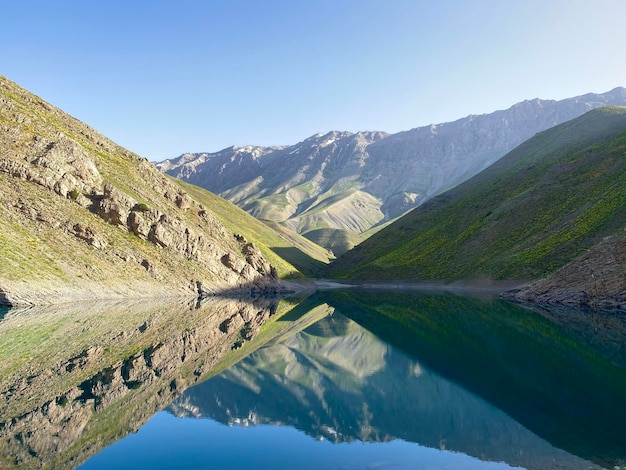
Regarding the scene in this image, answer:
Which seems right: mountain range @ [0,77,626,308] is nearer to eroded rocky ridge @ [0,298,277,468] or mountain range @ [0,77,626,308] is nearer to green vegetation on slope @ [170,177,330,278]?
green vegetation on slope @ [170,177,330,278]

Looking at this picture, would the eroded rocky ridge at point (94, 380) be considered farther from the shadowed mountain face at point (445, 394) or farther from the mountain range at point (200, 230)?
the mountain range at point (200, 230)

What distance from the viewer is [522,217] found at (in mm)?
119438

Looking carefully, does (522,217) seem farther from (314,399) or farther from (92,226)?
(314,399)

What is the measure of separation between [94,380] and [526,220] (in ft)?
386

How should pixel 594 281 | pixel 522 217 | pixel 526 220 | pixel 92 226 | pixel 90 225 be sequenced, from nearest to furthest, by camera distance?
pixel 594 281, pixel 90 225, pixel 92 226, pixel 526 220, pixel 522 217

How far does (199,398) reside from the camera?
76.2ft

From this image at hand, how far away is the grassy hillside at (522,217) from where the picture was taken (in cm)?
9531

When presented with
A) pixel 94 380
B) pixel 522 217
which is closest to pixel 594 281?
pixel 522 217

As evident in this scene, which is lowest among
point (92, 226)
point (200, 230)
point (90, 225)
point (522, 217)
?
point (522, 217)

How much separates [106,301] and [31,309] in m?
14.0

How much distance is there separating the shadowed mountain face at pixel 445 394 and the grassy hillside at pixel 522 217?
202 feet

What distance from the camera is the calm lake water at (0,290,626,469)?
54.3ft

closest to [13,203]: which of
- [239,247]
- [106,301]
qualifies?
[106,301]

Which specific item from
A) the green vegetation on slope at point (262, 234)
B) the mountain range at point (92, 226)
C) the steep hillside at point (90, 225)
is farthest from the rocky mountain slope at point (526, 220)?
the steep hillside at point (90, 225)
